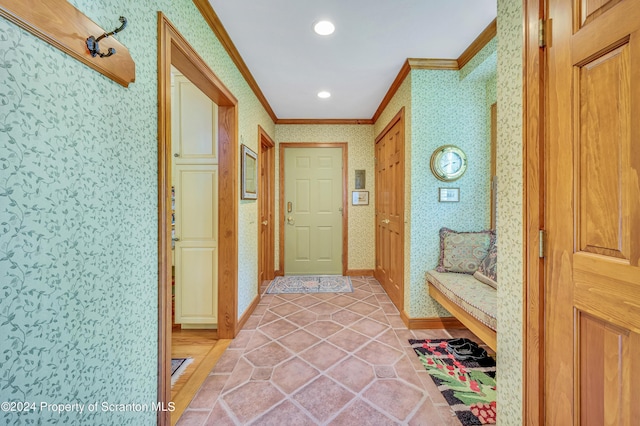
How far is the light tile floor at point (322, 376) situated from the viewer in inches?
56.9

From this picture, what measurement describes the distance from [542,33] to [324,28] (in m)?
1.50

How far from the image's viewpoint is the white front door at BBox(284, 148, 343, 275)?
4.23m

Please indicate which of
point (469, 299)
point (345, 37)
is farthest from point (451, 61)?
point (469, 299)

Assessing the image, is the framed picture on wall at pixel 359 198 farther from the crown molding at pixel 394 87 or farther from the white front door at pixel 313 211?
the crown molding at pixel 394 87

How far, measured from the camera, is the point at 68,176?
31.3 inches

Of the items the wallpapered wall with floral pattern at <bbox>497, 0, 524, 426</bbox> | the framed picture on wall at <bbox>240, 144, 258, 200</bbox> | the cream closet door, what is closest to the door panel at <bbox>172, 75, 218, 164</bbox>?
the cream closet door

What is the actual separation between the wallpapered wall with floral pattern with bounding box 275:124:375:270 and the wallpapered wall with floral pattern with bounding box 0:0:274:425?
Answer: 294cm

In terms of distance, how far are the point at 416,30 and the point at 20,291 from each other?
103 inches

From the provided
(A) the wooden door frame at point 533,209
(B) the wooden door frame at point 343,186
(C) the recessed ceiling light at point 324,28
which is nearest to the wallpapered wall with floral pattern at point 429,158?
(C) the recessed ceiling light at point 324,28

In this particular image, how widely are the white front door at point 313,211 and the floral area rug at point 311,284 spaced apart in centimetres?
17

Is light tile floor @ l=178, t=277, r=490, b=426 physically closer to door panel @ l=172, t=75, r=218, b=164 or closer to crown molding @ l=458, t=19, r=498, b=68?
door panel @ l=172, t=75, r=218, b=164

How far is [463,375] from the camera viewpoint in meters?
1.78

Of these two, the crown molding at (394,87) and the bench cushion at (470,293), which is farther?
Result: the crown molding at (394,87)

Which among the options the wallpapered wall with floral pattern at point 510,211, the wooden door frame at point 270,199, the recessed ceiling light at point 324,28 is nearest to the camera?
the wallpapered wall with floral pattern at point 510,211
